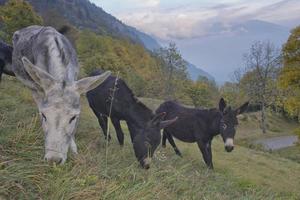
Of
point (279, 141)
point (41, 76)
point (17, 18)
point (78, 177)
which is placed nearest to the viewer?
point (78, 177)

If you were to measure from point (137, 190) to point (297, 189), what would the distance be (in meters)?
11.2

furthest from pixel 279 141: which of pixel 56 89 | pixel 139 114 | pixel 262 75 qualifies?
pixel 56 89

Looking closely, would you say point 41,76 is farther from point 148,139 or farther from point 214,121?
point 214,121

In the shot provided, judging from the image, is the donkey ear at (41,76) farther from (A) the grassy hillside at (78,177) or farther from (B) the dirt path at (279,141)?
(B) the dirt path at (279,141)

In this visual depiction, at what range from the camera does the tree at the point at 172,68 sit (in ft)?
182

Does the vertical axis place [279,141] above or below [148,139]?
below

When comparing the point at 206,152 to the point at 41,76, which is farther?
the point at 206,152

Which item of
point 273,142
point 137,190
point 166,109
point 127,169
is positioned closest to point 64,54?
point 127,169

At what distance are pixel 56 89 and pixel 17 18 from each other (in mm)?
39081

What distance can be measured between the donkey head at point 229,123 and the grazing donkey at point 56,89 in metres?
4.93

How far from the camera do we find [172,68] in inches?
2202

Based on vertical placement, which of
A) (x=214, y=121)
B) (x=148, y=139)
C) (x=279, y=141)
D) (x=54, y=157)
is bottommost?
(x=279, y=141)

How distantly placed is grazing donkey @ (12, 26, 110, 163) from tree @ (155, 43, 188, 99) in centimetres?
4921

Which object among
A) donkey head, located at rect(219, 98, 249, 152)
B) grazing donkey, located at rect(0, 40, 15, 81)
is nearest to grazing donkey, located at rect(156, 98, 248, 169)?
Result: donkey head, located at rect(219, 98, 249, 152)
